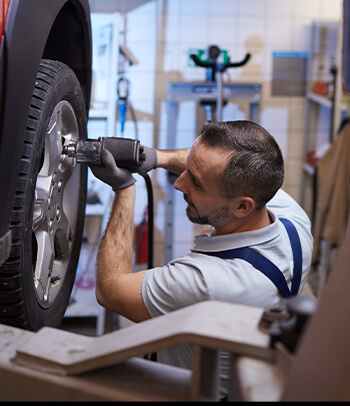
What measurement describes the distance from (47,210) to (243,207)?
0.54m

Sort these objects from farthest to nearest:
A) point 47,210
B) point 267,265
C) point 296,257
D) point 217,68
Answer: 1. point 217,68
2. point 296,257
3. point 267,265
4. point 47,210

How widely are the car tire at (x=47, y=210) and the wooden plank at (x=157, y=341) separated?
0.36 m

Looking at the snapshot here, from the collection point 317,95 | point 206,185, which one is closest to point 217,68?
point 317,95

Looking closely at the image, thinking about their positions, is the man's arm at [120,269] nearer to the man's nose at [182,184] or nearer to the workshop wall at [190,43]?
the man's nose at [182,184]

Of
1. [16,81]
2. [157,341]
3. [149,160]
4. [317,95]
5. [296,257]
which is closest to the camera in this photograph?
[157,341]

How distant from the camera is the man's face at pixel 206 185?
58.6 inches

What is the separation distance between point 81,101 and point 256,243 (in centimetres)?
59

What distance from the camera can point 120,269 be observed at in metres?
1.49

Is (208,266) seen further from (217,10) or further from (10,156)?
(217,10)

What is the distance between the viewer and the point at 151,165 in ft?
5.43

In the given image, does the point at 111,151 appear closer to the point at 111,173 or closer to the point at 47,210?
the point at 111,173

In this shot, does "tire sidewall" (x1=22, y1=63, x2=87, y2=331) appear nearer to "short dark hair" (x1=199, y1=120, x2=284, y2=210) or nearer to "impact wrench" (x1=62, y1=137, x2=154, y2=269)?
"impact wrench" (x1=62, y1=137, x2=154, y2=269)

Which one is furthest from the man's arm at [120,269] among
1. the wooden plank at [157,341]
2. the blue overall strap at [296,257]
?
the wooden plank at [157,341]

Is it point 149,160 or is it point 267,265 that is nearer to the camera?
point 267,265
